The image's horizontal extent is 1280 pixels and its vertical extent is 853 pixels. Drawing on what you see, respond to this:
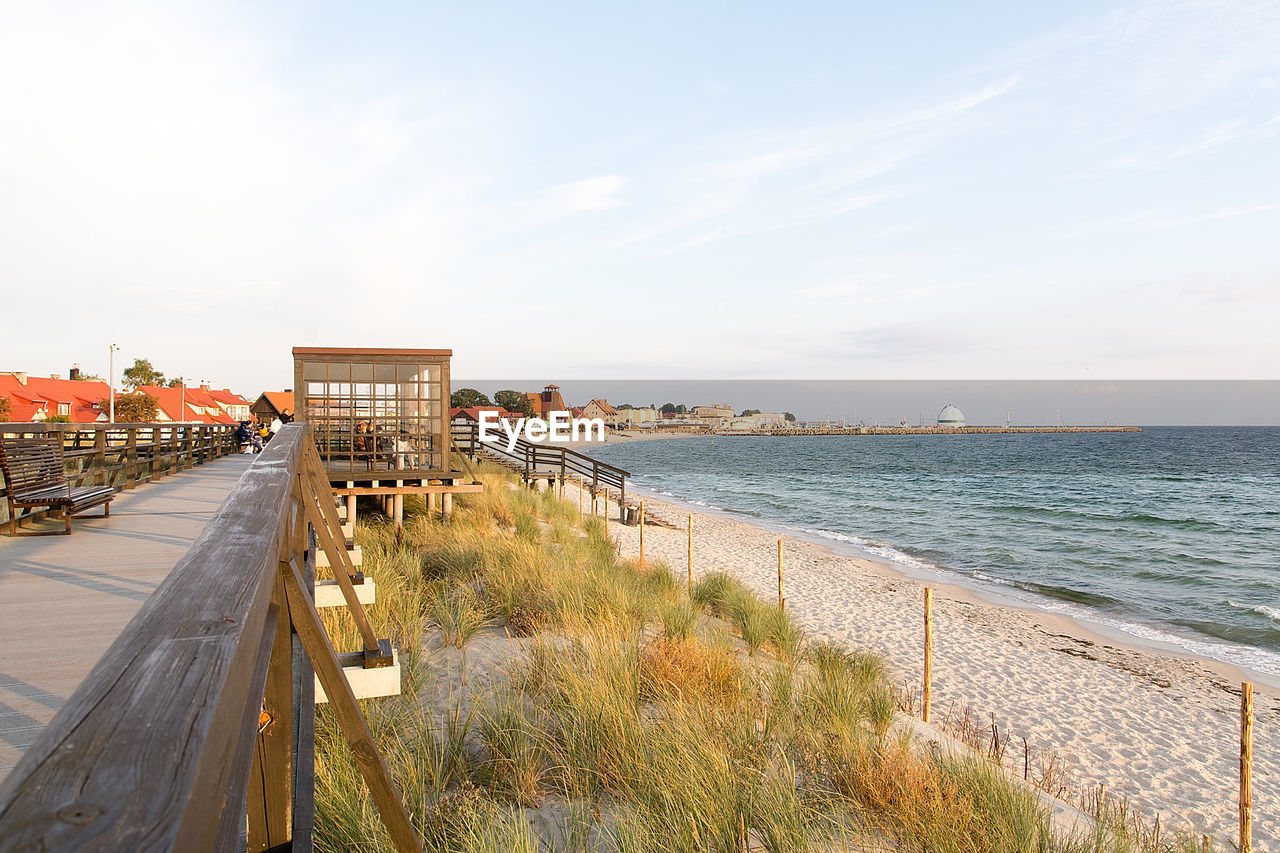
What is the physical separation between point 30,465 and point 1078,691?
41.2ft

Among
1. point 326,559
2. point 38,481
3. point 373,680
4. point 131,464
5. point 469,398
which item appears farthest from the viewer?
point 469,398

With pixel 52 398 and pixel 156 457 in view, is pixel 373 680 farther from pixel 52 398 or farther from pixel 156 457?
pixel 52 398

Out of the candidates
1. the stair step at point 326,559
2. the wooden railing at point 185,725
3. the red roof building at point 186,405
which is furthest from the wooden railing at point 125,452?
the red roof building at point 186,405

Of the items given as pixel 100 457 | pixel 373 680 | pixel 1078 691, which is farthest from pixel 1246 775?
pixel 100 457

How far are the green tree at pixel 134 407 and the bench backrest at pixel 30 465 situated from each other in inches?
1850

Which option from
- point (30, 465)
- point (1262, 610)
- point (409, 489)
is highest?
point (30, 465)

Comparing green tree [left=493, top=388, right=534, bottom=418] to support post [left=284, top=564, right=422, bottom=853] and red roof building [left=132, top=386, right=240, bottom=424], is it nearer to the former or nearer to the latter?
red roof building [left=132, top=386, right=240, bottom=424]

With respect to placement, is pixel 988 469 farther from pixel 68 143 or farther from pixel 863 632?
pixel 68 143

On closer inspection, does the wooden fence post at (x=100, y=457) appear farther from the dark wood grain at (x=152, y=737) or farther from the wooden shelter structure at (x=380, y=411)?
the dark wood grain at (x=152, y=737)

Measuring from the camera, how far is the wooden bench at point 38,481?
710 cm

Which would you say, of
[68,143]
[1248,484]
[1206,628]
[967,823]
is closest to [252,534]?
[967,823]

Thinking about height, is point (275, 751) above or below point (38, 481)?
below

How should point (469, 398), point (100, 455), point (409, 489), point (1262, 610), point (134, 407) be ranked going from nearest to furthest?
point (100, 455), point (409, 489), point (1262, 610), point (134, 407), point (469, 398)

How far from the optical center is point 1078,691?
32.0 ft
